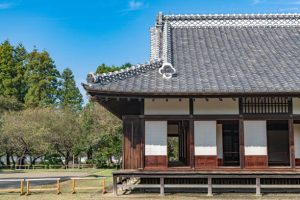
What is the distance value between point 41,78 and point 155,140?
50.2 metres

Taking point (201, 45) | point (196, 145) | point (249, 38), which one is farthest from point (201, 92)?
point (249, 38)

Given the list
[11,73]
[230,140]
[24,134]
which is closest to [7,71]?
[11,73]

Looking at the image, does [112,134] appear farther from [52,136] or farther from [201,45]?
[201,45]

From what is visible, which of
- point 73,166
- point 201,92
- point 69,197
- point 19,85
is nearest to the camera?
point 201,92

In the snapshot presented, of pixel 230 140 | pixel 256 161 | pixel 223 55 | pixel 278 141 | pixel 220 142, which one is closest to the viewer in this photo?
pixel 256 161

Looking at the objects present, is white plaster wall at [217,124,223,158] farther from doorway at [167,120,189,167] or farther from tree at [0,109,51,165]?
tree at [0,109,51,165]

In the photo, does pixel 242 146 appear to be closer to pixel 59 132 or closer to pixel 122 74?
pixel 122 74

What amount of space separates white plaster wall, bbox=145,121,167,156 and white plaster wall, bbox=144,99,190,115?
0.53 meters

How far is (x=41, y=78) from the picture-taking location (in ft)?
200

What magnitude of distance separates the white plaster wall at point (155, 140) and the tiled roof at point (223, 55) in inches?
59.5

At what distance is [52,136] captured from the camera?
43031 millimetres

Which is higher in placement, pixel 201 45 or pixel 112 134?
pixel 201 45

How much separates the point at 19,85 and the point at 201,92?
52.3 metres

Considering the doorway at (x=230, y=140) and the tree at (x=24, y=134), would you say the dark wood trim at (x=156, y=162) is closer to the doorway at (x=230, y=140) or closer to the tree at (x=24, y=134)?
the doorway at (x=230, y=140)
